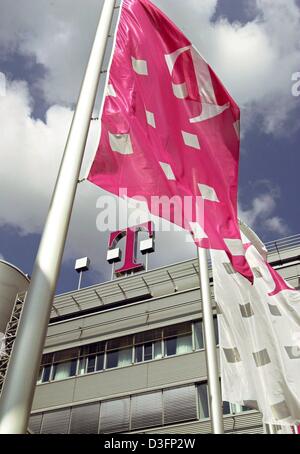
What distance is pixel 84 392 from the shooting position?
2931 centimetres

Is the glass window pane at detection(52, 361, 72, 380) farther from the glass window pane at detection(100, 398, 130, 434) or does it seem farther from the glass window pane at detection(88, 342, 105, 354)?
the glass window pane at detection(100, 398, 130, 434)

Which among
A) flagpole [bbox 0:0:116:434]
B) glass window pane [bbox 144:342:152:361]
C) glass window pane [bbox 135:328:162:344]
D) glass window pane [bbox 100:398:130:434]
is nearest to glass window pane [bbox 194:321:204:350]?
glass window pane [bbox 135:328:162:344]

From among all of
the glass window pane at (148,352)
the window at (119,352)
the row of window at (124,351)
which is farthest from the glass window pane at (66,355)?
the glass window pane at (148,352)

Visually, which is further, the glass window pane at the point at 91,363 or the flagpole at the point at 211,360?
the glass window pane at the point at 91,363

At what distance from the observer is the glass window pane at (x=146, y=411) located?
86.3ft

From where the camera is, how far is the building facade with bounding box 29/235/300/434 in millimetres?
26031

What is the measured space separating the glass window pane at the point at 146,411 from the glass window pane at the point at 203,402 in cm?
217

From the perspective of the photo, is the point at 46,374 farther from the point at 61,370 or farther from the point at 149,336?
the point at 149,336

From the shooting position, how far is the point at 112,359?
98.6 feet

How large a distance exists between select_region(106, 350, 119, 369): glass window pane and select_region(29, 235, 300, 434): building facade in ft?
0.19

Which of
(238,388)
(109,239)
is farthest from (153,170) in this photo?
(109,239)

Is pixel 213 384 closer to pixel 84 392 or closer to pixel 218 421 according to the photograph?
pixel 218 421

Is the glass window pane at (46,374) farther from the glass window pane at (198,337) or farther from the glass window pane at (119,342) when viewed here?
the glass window pane at (198,337)
